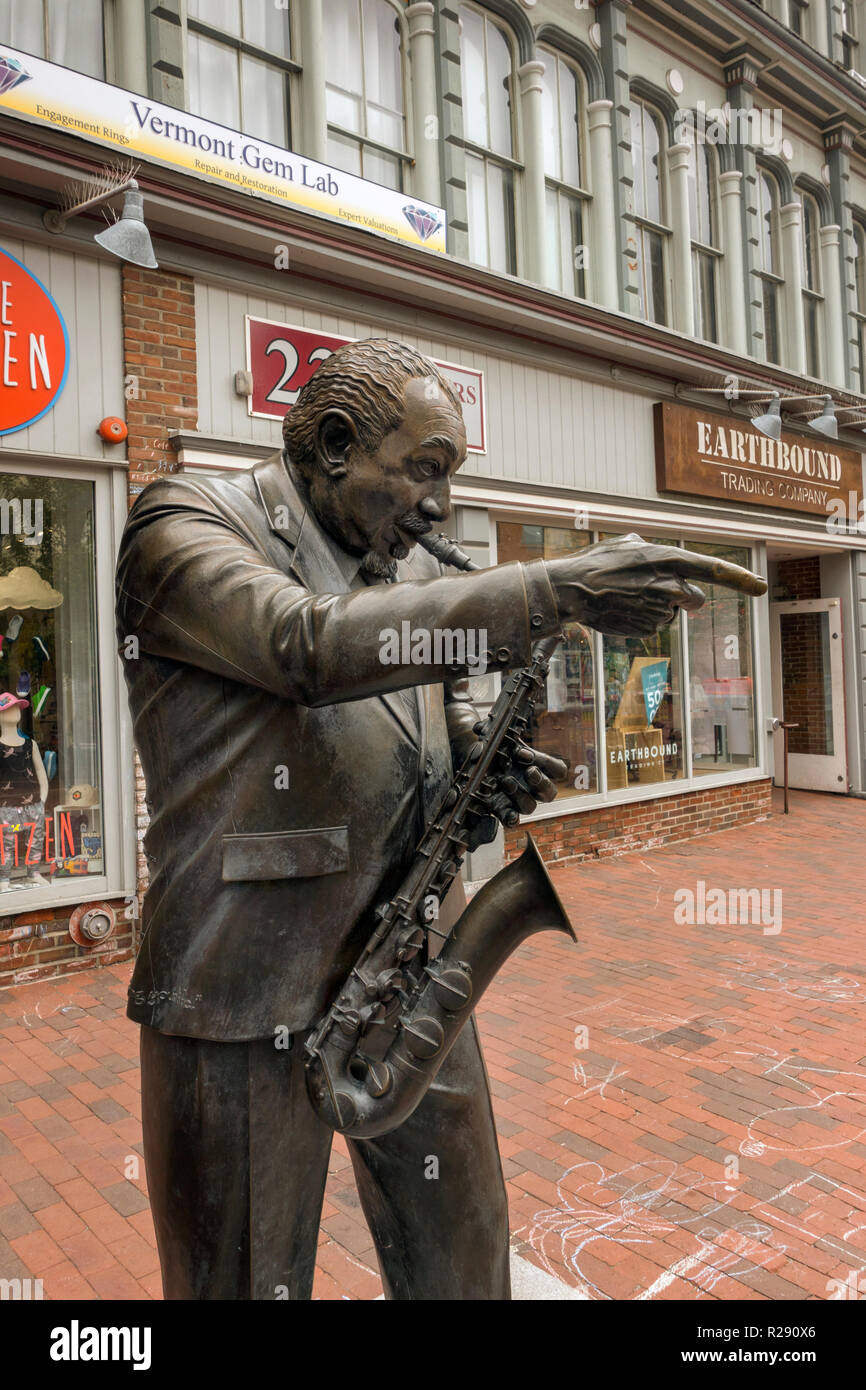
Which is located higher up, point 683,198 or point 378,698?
point 683,198

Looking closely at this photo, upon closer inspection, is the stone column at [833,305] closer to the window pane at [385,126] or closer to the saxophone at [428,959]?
the window pane at [385,126]

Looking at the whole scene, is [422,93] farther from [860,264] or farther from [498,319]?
[860,264]

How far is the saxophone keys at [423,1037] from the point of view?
5.30ft

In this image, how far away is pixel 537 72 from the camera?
8.84 m

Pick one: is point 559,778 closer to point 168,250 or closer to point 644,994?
point 644,994

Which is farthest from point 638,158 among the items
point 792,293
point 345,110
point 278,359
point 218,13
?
point 278,359

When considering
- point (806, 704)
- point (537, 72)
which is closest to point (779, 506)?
point (806, 704)

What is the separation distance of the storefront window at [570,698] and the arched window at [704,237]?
3.57 metres

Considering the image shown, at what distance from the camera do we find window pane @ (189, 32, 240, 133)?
6.65 meters

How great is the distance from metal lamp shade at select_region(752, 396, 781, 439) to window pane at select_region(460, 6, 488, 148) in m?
4.00

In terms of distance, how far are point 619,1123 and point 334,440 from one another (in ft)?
11.0

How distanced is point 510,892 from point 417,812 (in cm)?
23

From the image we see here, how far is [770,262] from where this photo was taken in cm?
1234

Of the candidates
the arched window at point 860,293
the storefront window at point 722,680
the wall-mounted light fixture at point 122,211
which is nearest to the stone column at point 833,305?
the arched window at point 860,293
